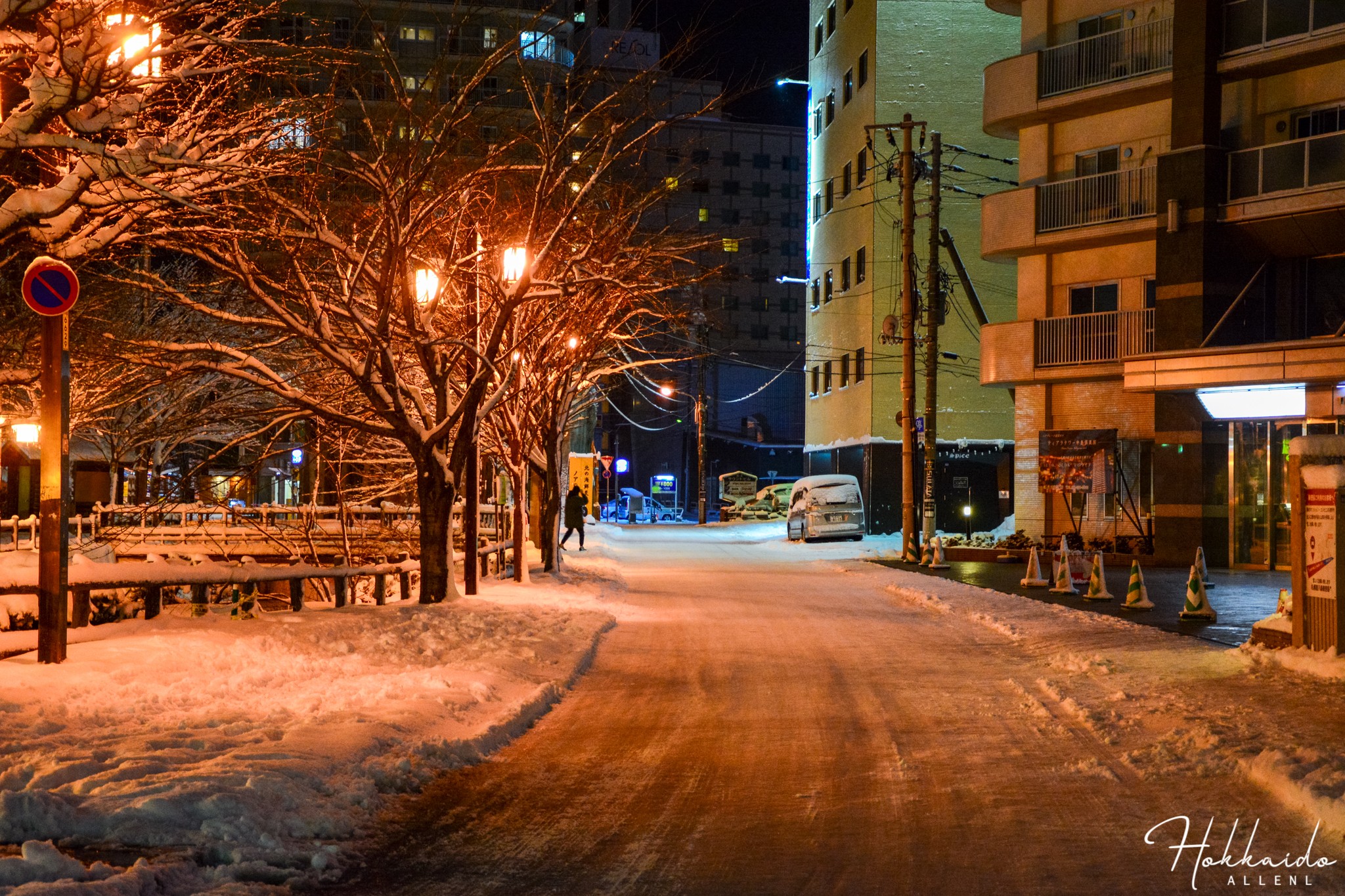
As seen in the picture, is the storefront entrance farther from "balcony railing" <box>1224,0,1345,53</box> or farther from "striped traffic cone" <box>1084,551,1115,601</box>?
"striped traffic cone" <box>1084,551,1115,601</box>

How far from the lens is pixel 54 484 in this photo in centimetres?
998

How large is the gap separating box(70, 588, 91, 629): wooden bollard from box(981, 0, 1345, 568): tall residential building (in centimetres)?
2188

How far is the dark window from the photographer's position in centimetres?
3094

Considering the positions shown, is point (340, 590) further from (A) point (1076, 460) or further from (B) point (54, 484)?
(A) point (1076, 460)

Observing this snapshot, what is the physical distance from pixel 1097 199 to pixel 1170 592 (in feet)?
42.5

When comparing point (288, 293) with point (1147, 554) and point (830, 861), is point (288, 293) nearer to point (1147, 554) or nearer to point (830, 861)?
point (830, 861)

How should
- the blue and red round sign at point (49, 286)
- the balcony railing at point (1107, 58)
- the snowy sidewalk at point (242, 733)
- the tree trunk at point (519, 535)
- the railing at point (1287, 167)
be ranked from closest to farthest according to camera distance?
1. the snowy sidewalk at point (242, 733)
2. the blue and red round sign at point (49, 286)
3. the tree trunk at point (519, 535)
4. the railing at point (1287, 167)
5. the balcony railing at point (1107, 58)

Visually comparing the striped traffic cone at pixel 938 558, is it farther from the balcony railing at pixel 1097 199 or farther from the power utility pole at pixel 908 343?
the balcony railing at pixel 1097 199

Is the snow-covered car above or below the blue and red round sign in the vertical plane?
below

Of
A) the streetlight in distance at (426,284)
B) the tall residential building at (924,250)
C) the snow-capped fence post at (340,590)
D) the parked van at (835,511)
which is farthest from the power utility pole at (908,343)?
the snow-capped fence post at (340,590)

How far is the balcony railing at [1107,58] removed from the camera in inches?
1139

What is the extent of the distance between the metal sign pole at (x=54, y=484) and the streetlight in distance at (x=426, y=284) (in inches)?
286

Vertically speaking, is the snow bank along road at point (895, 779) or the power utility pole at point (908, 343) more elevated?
the power utility pole at point (908, 343)

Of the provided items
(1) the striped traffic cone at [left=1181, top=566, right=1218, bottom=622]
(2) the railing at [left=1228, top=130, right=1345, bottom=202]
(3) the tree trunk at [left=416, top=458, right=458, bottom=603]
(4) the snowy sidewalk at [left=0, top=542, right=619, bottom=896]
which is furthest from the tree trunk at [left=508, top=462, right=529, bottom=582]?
(2) the railing at [left=1228, top=130, right=1345, bottom=202]
